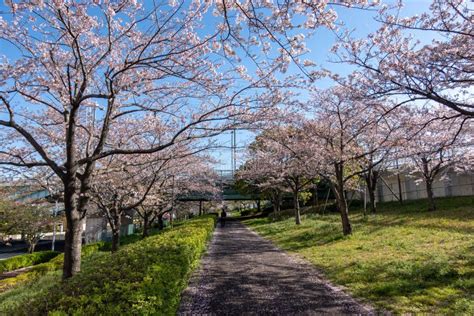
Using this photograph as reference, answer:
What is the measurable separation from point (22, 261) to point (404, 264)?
61.1 feet

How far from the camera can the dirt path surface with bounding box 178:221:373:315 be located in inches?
188

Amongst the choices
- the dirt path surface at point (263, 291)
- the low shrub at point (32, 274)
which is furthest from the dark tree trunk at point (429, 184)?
the low shrub at point (32, 274)

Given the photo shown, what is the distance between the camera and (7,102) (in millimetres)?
5531

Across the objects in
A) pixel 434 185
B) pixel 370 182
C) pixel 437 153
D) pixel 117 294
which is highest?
pixel 437 153

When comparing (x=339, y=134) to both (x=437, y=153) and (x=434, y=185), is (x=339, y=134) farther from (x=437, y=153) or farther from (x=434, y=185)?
(x=434, y=185)

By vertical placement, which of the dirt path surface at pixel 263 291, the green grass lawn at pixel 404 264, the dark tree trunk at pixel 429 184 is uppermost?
the dark tree trunk at pixel 429 184

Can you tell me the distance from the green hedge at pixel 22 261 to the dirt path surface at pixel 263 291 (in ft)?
43.3

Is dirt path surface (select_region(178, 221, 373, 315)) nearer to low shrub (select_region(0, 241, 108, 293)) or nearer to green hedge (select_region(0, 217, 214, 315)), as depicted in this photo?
green hedge (select_region(0, 217, 214, 315))

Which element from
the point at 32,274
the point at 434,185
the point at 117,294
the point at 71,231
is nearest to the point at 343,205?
the point at 71,231

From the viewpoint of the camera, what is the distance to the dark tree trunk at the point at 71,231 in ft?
18.9

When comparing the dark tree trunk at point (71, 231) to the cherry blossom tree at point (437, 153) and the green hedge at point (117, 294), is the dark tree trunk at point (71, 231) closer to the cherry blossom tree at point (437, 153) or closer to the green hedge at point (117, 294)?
the green hedge at point (117, 294)

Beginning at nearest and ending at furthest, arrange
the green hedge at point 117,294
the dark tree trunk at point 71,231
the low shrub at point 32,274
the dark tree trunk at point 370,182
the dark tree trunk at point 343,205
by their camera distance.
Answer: the green hedge at point 117,294 → the dark tree trunk at point 71,231 → the low shrub at point 32,274 → the dark tree trunk at point 343,205 → the dark tree trunk at point 370,182

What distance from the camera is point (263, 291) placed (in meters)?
5.79

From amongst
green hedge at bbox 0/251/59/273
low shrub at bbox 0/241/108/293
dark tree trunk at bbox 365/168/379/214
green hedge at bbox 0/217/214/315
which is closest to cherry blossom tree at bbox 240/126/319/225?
dark tree trunk at bbox 365/168/379/214
